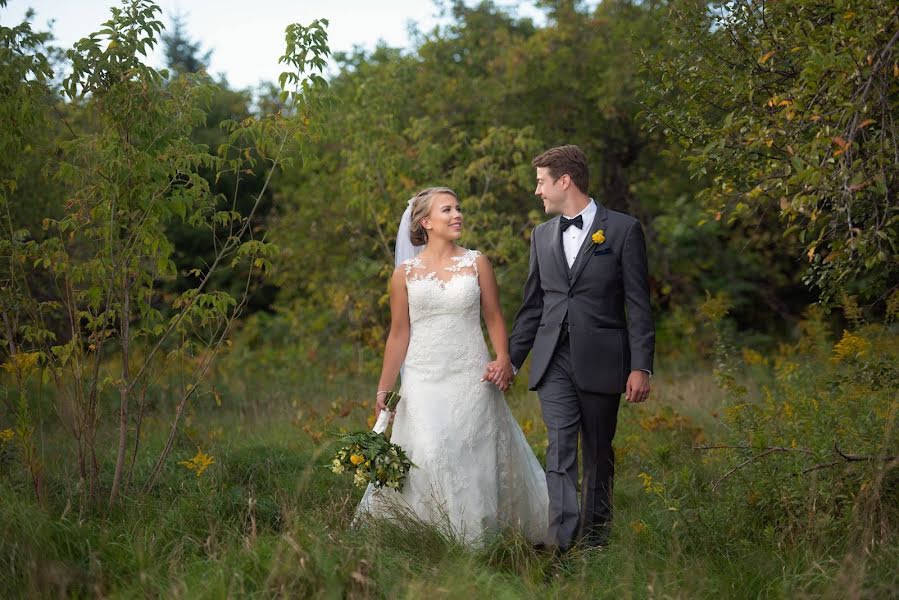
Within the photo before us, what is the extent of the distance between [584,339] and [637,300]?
1.10 ft

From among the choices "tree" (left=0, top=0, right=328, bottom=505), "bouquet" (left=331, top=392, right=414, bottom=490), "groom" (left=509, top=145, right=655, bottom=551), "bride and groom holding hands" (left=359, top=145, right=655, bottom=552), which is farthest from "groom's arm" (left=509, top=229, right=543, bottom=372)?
"tree" (left=0, top=0, right=328, bottom=505)

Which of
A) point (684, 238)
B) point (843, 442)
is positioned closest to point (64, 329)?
point (843, 442)

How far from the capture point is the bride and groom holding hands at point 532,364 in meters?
4.93

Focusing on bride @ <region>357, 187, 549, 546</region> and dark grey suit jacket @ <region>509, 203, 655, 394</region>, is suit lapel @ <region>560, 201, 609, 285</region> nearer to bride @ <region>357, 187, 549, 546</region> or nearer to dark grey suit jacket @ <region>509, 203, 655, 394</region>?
dark grey suit jacket @ <region>509, 203, 655, 394</region>

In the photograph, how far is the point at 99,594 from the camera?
371 cm

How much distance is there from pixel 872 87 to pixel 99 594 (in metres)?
3.66

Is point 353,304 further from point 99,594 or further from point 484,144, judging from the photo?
point 99,594

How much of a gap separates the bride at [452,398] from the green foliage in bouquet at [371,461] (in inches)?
7.1

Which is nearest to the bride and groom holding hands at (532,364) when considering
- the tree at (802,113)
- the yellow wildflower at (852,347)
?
the tree at (802,113)

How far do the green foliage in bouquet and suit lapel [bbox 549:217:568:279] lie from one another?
1285mm

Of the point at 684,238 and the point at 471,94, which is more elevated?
the point at 471,94

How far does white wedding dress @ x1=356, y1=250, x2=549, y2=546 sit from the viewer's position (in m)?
5.20

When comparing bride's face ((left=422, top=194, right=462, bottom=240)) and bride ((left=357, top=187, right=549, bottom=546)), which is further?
bride's face ((left=422, top=194, right=462, bottom=240))

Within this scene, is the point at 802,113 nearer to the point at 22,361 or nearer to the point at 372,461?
the point at 372,461
